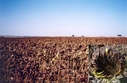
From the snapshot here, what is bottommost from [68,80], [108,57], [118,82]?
[68,80]

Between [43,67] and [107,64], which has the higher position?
[107,64]

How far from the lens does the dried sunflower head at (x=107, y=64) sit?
3.42m

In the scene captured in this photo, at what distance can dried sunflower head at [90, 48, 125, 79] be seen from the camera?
11.2 feet

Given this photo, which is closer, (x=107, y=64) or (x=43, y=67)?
(x=107, y=64)

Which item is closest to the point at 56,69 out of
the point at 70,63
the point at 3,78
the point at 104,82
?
the point at 70,63

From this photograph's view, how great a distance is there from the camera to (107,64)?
3480 mm

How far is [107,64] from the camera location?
3.48 meters

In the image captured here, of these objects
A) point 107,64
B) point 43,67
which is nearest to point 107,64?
point 107,64

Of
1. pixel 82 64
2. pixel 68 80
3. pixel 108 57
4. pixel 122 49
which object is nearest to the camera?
pixel 108 57

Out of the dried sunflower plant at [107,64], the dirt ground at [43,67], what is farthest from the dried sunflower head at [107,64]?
the dirt ground at [43,67]

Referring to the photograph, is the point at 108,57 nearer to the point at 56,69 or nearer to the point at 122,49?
the point at 122,49

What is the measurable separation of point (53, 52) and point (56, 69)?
1.52m

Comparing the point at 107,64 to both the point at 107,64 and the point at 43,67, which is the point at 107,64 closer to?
the point at 107,64

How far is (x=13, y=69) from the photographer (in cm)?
563
